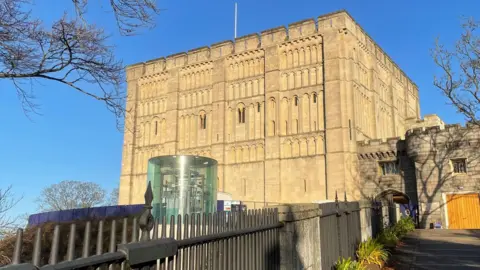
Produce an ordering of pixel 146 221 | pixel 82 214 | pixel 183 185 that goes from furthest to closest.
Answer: pixel 82 214 < pixel 183 185 < pixel 146 221

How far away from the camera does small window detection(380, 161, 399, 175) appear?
3379cm

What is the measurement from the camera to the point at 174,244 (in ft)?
11.3

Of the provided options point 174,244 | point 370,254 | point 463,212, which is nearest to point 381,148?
point 463,212

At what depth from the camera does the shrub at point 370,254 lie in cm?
1014

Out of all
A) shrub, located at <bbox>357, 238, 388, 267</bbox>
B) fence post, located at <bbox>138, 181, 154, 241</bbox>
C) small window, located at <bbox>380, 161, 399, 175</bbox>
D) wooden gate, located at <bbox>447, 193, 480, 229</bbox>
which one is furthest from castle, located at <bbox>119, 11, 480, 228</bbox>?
fence post, located at <bbox>138, 181, 154, 241</bbox>

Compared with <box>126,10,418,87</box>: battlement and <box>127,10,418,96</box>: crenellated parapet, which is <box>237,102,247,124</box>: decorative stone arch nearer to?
<box>127,10,418,96</box>: crenellated parapet

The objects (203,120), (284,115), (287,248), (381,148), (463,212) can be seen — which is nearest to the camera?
(287,248)

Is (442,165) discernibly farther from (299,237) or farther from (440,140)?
(299,237)

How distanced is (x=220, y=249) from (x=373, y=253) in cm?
733

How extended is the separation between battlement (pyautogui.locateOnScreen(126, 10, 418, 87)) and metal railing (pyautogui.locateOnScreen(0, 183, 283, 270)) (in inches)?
1412

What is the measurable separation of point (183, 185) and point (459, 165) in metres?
23.2

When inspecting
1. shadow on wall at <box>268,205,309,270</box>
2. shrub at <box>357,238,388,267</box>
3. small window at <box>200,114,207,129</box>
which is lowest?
shrub at <box>357,238,388,267</box>

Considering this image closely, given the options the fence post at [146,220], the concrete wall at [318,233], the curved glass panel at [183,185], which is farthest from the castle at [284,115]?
the fence post at [146,220]

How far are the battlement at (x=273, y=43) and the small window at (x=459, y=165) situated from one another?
633 inches
